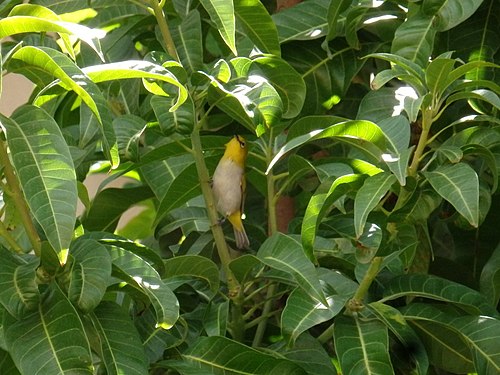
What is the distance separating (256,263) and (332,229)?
0.49 ft

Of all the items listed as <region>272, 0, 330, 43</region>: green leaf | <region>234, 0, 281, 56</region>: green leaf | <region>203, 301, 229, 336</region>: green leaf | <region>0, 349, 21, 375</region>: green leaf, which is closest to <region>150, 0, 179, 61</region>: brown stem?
<region>234, 0, 281, 56</region>: green leaf

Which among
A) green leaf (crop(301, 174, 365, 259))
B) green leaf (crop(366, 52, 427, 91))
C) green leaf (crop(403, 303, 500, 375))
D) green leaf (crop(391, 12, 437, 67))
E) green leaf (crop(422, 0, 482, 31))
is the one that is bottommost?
green leaf (crop(403, 303, 500, 375))

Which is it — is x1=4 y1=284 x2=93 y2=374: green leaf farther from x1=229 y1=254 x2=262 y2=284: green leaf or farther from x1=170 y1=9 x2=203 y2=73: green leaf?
x1=170 y1=9 x2=203 y2=73: green leaf

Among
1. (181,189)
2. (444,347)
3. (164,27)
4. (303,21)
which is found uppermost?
(164,27)

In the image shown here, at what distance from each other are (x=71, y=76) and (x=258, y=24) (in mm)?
414

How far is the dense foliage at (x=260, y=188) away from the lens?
1.31m

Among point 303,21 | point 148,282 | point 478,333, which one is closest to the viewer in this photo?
point 148,282

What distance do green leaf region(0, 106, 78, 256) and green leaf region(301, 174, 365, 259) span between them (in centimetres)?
30

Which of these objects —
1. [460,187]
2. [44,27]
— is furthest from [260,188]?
[44,27]

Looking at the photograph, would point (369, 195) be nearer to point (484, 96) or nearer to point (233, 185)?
point (484, 96)

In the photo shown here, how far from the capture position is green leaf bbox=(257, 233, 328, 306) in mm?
1365

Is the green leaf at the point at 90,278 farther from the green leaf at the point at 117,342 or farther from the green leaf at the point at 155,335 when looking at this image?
the green leaf at the point at 155,335

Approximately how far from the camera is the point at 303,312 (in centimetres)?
142

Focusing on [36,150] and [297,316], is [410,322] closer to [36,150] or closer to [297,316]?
[297,316]
